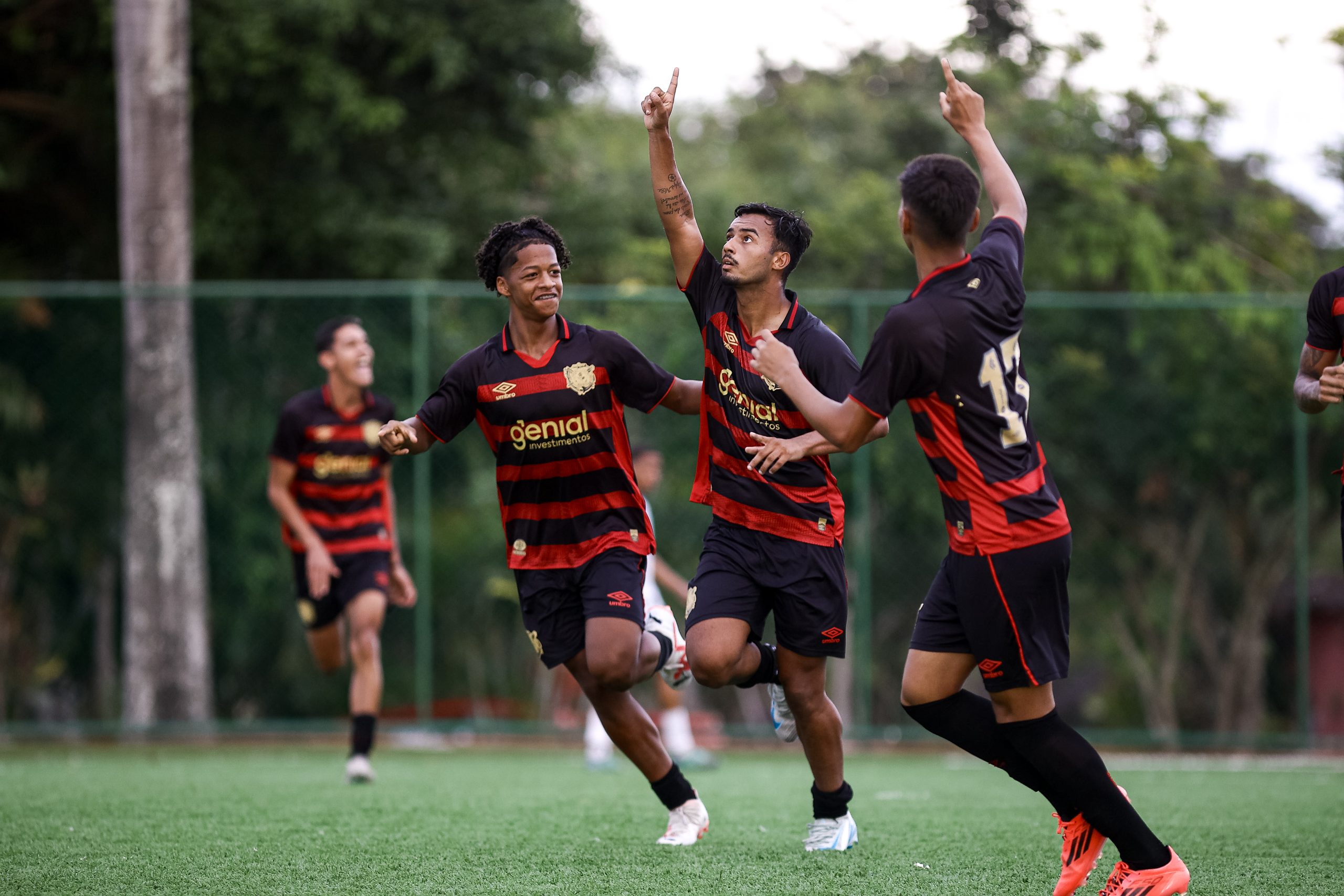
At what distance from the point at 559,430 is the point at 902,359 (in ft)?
5.47

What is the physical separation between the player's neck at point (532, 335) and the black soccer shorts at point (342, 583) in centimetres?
260

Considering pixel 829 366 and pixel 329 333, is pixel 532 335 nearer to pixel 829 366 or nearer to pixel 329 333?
pixel 829 366

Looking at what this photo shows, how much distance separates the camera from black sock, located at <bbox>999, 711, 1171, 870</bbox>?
3.63 meters

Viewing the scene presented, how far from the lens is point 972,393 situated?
3619 millimetres

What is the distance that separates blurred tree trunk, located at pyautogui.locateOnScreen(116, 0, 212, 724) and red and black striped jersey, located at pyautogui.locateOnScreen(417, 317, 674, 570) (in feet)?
18.2

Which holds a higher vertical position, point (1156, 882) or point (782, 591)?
point (782, 591)

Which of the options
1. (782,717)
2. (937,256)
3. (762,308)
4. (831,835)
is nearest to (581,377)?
(762,308)

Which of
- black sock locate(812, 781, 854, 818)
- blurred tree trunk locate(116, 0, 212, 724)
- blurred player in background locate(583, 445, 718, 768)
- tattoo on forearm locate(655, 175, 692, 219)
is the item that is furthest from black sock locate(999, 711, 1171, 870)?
blurred tree trunk locate(116, 0, 212, 724)

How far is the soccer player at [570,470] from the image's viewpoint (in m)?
4.85

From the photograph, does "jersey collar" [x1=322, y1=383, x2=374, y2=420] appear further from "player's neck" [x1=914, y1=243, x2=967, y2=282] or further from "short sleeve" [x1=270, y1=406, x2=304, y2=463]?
"player's neck" [x1=914, y1=243, x2=967, y2=282]

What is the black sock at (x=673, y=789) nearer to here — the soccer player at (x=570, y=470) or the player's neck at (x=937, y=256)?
the soccer player at (x=570, y=470)

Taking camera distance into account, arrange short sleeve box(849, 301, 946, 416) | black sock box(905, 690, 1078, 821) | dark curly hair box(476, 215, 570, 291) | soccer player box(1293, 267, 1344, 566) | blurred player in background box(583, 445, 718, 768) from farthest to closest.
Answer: blurred player in background box(583, 445, 718, 768) < dark curly hair box(476, 215, 570, 291) < soccer player box(1293, 267, 1344, 566) < black sock box(905, 690, 1078, 821) < short sleeve box(849, 301, 946, 416)

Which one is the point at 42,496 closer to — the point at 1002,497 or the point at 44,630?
the point at 44,630

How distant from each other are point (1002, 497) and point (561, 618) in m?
1.90
